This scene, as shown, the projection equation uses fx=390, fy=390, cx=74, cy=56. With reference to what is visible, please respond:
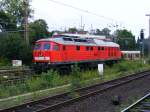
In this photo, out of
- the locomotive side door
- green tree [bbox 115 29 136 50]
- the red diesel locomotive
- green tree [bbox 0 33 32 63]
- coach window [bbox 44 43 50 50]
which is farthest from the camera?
green tree [bbox 115 29 136 50]

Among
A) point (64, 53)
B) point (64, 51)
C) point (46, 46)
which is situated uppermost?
point (46, 46)

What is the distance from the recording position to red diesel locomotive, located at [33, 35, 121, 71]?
30141mm

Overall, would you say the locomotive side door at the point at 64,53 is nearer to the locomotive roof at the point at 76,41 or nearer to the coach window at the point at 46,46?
the locomotive roof at the point at 76,41

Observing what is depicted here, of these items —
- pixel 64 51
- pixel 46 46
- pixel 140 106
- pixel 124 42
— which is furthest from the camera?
pixel 124 42

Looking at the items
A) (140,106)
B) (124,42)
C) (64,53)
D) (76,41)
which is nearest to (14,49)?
(76,41)

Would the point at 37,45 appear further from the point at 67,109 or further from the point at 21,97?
the point at 67,109

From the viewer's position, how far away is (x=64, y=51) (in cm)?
3133

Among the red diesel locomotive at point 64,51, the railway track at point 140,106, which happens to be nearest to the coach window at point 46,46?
the red diesel locomotive at point 64,51

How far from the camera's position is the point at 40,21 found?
99500 millimetres

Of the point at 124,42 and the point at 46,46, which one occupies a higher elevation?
the point at 124,42

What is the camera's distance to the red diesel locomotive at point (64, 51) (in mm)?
30141

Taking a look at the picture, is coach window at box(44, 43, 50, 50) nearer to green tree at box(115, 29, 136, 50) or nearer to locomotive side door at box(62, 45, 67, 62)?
locomotive side door at box(62, 45, 67, 62)

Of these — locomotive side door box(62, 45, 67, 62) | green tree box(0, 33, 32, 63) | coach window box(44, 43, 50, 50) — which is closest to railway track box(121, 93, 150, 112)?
coach window box(44, 43, 50, 50)

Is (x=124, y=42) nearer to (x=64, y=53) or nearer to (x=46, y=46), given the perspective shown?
(x=64, y=53)
